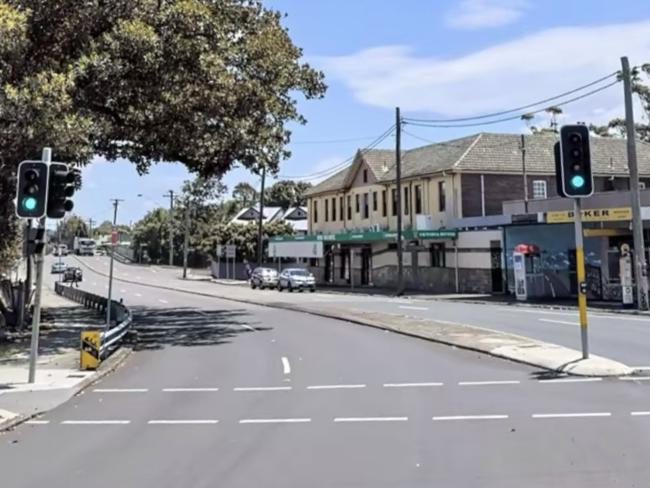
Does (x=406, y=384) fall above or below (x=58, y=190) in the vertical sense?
below

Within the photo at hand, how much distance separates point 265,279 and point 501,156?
20.9 meters

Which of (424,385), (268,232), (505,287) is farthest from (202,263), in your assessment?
(424,385)

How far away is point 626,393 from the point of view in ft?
34.9

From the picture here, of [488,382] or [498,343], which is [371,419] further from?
[498,343]

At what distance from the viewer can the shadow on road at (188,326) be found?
805 inches

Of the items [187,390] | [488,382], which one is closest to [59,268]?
[187,390]

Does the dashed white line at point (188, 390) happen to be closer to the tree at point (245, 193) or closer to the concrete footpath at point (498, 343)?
the concrete footpath at point (498, 343)

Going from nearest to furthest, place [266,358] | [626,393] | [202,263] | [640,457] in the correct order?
[640,457] → [626,393] → [266,358] → [202,263]

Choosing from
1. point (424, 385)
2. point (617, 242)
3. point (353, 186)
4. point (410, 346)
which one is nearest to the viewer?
point (424, 385)

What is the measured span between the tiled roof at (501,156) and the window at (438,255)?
494 centimetres

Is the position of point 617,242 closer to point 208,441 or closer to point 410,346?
point 410,346

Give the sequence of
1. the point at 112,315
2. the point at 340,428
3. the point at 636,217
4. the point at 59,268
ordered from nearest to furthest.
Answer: the point at 340,428, the point at 112,315, the point at 636,217, the point at 59,268

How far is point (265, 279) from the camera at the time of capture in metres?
58.7

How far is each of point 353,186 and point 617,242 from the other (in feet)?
91.8
